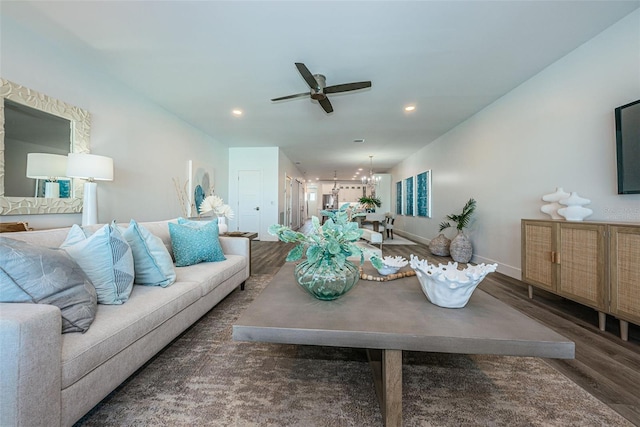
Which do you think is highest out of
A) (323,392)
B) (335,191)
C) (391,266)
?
(335,191)

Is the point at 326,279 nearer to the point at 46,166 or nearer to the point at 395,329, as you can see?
the point at 395,329

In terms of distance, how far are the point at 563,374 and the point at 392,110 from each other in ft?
12.0

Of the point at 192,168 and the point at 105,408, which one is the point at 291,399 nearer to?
the point at 105,408

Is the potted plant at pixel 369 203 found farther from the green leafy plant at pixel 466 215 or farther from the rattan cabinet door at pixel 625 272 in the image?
the rattan cabinet door at pixel 625 272

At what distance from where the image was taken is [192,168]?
A: 4.73 meters

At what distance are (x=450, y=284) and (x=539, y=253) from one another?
204 centimetres

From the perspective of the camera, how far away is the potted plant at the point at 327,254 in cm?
118

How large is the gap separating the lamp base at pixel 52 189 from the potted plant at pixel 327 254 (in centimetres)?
268

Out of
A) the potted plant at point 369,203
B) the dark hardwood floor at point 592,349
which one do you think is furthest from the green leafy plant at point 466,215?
the potted plant at point 369,203

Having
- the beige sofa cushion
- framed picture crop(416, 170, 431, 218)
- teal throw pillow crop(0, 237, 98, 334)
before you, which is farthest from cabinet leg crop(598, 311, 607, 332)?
framed picture crop(416, 170, 431, 218)

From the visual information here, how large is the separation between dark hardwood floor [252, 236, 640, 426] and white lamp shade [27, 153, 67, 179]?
14.4ft

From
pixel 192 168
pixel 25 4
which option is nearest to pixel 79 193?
pixel 25 4

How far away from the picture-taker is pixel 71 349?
93 cm

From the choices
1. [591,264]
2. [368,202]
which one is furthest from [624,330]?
[368,202]
